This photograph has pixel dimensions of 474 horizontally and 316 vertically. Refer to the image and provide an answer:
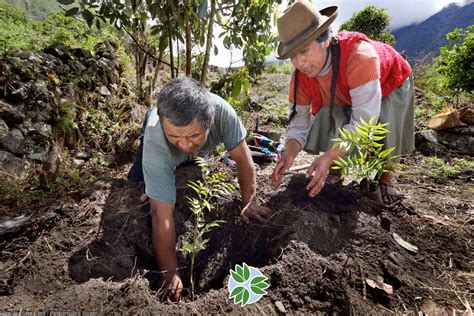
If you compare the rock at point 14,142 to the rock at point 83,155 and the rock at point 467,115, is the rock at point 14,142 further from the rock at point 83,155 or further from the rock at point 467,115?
the rock at point 467,115

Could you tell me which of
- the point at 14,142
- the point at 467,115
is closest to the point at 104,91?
the point at 14,142

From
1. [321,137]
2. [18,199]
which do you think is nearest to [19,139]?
[18,199]

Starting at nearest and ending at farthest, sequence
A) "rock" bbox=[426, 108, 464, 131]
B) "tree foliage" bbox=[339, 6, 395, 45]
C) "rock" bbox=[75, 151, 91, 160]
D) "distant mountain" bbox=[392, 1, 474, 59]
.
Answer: "rock" bbox=[75, 151, 91, 160] < "rock" bbox=[426, 108, 464, 131] < "tree foliage" bbox=[339, 6, 395, 45] < "distant mountain" bbox=[392, 1, 474, 59]

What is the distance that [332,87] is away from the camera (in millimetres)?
1804

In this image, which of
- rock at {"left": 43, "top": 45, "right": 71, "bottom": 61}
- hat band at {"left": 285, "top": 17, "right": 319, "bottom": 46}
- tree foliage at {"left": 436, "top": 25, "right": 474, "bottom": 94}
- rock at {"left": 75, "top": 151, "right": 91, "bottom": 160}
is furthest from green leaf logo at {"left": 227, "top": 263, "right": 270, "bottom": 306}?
tree foliage at {"left": 436, "top": 25, "right": 474, "bottom": 94}

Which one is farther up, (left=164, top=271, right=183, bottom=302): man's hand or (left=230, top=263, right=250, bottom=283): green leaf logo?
(left=230, top=263, right=250, bottom=283): green leaf logo

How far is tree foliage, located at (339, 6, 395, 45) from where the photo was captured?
36.9ft

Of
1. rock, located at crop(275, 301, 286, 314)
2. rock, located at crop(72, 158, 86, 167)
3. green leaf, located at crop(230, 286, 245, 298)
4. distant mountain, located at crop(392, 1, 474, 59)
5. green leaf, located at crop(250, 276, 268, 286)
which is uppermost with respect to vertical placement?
distant mountain, located at crop(392, 1, 474, 59)

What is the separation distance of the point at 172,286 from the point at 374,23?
12930mm

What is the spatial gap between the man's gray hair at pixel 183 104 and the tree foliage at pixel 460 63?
5.56 metres

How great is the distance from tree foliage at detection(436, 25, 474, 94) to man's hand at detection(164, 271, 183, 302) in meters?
5.91

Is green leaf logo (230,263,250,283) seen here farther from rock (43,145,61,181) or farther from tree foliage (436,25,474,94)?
tree foliage (436,25,474,94)

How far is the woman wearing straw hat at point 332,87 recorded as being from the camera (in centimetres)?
164

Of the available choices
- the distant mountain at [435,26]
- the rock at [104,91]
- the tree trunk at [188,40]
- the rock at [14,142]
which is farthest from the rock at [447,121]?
the distant mountain at [435,26]
